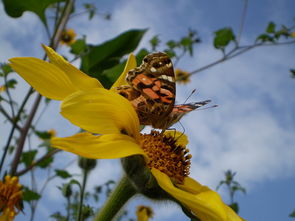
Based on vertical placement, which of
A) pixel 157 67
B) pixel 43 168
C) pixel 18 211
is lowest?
pixel 18 211

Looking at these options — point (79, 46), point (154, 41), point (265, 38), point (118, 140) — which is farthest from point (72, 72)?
point (154, 41)

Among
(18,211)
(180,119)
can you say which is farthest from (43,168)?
(180,119)

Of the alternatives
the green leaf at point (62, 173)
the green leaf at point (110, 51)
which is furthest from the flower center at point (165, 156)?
the green leaf at point (62, 173)

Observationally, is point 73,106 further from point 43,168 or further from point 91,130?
point 43,168

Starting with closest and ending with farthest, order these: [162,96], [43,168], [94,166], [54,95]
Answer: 1. [54,95]
2. [162,96]
3. [94,166]
4. [43,168]

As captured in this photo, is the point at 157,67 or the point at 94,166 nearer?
the point at 157,67

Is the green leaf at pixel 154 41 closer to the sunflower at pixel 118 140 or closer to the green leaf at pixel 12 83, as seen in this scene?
the green leaf at pixel 12 83
